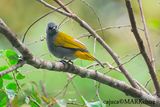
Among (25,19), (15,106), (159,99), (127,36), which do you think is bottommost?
(15,106)

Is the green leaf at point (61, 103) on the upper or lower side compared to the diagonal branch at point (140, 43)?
lower

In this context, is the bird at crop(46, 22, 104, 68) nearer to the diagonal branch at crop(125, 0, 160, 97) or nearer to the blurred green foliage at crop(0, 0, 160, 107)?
the diagonal branch at crop(125, 0, 160, 97)

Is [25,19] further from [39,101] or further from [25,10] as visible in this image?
[39,101]

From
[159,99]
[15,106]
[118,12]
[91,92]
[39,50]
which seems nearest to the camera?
[15,106]

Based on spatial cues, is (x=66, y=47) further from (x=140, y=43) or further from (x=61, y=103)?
(x=61, y=103)

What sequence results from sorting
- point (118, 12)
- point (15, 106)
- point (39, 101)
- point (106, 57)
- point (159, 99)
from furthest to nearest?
point (118, 12)
point (106, 57)
point (159, 99)
point (39, 101)
point (15, 106)

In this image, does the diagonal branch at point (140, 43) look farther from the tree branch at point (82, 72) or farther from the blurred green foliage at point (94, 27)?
the blurred green foliage at point (94, 27)

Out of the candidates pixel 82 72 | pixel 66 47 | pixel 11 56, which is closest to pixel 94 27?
pixel 66 47

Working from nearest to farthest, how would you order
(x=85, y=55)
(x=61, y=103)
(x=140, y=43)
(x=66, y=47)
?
(x=61, y=103)
(x=140, y=43)
(x=85, y=55)
(x=66, y=47)

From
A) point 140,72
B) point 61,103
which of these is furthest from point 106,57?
point 61,103

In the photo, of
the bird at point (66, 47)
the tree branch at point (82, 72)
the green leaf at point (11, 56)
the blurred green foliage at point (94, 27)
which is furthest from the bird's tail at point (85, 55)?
the blurred green foliage at point (94, 27)

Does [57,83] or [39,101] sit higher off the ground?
[57,83]

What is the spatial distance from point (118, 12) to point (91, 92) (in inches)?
94.9

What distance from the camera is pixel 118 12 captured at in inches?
253
